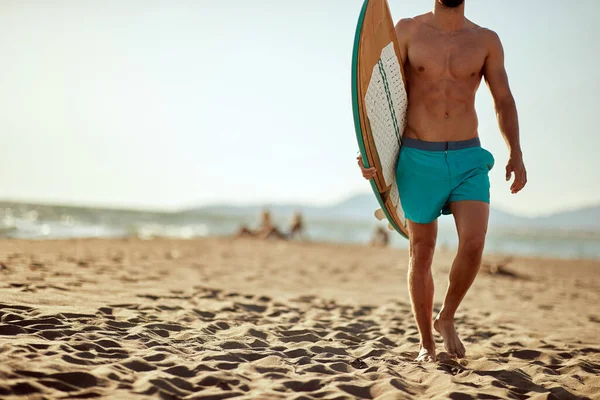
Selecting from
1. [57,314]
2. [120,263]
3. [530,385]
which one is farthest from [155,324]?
[120,263]

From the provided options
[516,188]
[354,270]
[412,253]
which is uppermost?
[516,188]

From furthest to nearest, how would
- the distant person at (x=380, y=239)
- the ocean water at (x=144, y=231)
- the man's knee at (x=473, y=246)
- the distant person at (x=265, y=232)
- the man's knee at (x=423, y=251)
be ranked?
the distant person at (x=380, y=239), the distant person at (x=265, y=232), the ocean water at (x=144, y=231), the man's knee at (x=423, y=251), the man's knee at (x=473, y=246)

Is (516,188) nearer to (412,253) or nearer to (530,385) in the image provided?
(412,253)

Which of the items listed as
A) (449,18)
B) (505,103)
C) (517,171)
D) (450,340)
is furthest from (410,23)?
(450,340)

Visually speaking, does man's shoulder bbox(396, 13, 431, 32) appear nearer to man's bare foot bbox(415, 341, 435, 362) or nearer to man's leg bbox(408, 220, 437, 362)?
man's leg bbox(408, 220, 437, 362)

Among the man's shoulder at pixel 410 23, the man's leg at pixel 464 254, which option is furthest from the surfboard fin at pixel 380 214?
the man's shoulder at pixel 410 23

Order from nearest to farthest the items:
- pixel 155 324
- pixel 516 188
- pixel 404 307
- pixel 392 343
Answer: pixel 516 188
pixel 155 324
pixel 392 343
pixel 404 307

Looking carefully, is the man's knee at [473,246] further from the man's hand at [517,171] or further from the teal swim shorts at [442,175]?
the man's hand at [517,171]

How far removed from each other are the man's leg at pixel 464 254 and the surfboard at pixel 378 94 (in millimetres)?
476

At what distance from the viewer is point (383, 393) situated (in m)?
2.17

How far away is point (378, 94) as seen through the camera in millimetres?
2969

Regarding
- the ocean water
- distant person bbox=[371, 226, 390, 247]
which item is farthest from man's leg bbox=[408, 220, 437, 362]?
distant person bbox=[371, 226, 390, 247]

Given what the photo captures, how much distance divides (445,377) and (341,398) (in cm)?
64

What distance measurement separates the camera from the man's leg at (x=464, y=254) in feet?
9.02
